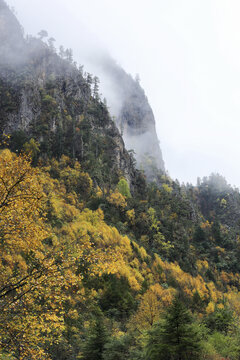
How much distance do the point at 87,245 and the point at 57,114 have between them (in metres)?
83.2

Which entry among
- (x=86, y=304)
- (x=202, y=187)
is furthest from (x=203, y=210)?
(x=86, y=304)

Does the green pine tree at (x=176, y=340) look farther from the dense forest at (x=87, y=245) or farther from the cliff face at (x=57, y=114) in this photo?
the cliff face at (x=57, y=114)

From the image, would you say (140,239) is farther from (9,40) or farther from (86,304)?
(9,40)

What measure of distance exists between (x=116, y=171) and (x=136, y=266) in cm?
4138

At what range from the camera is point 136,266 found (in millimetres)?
52062

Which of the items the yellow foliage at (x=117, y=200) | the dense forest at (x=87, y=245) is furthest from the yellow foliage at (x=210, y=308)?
the yellow foliage at (x=117, y=200)

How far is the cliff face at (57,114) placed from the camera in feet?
252

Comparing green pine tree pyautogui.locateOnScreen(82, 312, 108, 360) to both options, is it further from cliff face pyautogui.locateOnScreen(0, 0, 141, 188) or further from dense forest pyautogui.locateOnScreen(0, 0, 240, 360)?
cliff face pyautogui.locateOnScreen(0, 0, 141, 188)

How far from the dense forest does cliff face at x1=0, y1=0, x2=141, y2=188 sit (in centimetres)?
46

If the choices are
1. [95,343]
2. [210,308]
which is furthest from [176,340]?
[210,308]

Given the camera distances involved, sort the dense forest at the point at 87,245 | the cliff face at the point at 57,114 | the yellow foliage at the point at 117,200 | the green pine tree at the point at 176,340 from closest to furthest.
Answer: the dense forest at the point at 87,245 < the green pine tree at the point at 176,340 < the yellow foliage at the point at 117,200 < the cliff face at the point at 57,114

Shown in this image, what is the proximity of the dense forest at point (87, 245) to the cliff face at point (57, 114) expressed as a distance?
46 cm

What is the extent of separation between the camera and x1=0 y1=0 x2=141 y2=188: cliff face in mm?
76875

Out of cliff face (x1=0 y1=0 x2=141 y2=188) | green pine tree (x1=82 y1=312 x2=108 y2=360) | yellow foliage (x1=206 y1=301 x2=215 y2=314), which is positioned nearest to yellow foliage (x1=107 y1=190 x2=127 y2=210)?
cliff face (x1=0 y1=0 x2=141 y2=188)
